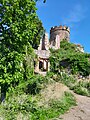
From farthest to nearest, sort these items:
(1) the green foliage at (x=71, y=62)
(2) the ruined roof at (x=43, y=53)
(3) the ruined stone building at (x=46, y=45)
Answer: (2) the ruined roof at (x=43, y=53) → (3) the ruined stone building at (x=46, y=45) → (1) the green foliage at (x=71, y=62)

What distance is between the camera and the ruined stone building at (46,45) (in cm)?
3248

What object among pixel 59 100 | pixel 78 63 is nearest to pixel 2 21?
pixel 59 100

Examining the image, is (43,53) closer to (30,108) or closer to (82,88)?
(82,88)

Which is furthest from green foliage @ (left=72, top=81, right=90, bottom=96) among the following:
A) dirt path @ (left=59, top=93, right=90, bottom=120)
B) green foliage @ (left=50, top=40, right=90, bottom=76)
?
green foliage @ (left=50, top=40, right=90, bottom=76)

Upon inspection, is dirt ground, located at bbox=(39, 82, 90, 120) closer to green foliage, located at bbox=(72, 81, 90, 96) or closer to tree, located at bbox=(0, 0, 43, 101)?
green foliage, located at bbox=(72, 81, 90, 96)

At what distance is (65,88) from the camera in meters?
24.3

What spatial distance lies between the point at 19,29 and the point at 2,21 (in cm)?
109

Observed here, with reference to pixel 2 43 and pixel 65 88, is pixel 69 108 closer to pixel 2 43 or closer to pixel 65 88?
pixel 65 88

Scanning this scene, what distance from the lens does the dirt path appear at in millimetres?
18047

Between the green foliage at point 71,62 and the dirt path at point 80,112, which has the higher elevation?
the green foliage at point 71,62

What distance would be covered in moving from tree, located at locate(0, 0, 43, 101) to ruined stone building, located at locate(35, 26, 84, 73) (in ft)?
43.8

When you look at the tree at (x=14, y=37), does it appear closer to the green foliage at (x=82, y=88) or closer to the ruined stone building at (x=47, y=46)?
the green foliage at (x=82, y=88)

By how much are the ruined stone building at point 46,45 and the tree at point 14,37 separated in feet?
44.8

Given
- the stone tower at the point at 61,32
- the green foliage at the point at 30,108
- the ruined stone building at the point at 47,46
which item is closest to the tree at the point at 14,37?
the green foliage at the point at 30,108
